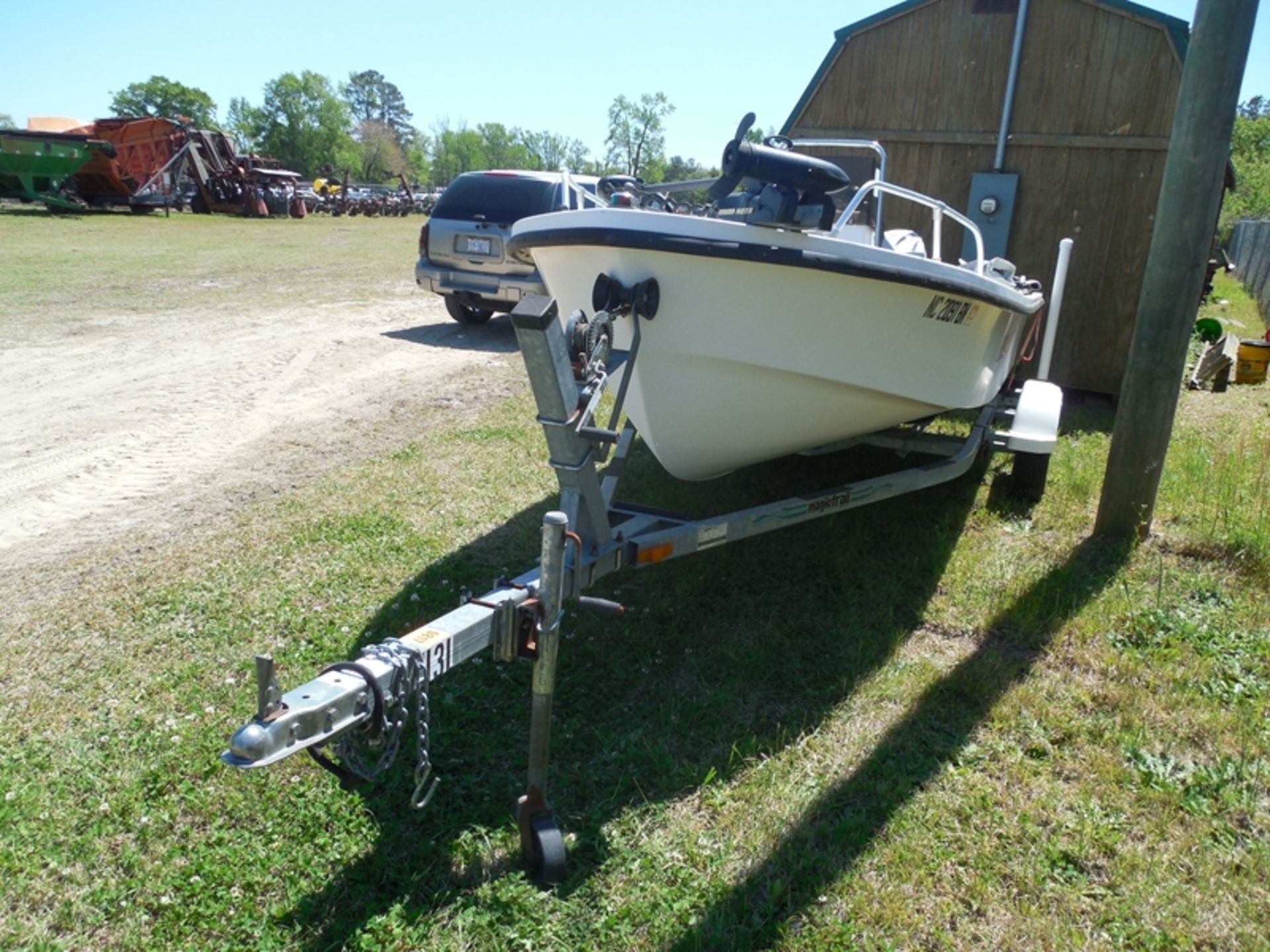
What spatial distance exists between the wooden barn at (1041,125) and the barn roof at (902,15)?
0.04ft

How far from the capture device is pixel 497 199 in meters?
9.77

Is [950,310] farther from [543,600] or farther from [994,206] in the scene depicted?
[994,206]

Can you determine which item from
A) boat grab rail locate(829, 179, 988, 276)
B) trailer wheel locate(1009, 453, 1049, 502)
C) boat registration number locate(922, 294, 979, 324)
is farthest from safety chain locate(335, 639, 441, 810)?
trailer wheel locate(1009, 453, 1049, 502)

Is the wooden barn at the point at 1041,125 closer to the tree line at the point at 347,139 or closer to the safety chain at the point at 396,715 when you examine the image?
the safety chain at the point at 396,715

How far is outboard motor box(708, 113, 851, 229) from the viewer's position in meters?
3.44

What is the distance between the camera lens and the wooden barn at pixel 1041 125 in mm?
7469

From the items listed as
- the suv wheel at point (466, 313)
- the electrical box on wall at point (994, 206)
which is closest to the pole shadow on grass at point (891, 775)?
the electrical box on wall at point (994, 206)

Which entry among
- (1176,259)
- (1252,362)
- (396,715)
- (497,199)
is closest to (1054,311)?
(1176,259)

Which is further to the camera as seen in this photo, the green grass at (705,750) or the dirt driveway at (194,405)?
the dirt driveway at (194,405)

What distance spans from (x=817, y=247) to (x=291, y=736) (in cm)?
247

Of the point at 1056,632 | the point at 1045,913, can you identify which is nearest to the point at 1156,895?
the point at 1045,913

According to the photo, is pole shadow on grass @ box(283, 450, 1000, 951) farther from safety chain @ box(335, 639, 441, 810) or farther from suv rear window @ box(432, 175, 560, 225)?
suv rear window @ box(432, 175, 560, 225)

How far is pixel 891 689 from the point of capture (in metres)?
3.62

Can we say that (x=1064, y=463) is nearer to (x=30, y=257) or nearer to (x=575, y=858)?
(x=575, y=858)
